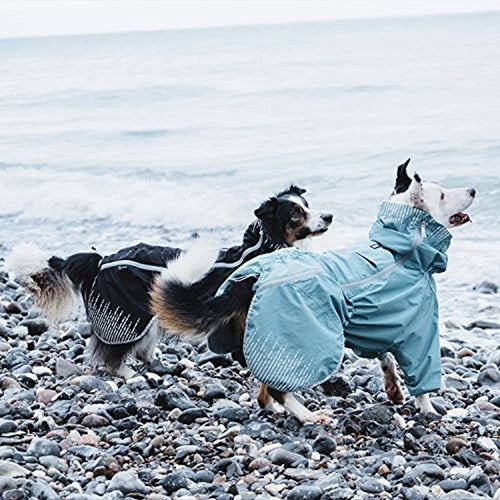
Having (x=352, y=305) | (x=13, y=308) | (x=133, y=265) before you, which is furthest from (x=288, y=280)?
(x=13, y=308)

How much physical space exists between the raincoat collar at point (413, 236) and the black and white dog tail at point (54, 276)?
6.03 feet

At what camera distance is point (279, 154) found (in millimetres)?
19688

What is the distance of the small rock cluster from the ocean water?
11.4 ft

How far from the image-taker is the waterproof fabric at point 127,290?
19.6 feet

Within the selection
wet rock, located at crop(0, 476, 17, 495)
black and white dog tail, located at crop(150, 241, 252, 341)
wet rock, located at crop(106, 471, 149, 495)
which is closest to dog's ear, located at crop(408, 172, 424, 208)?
black and white dog tail, located at crop(150, 241, 252, 341)

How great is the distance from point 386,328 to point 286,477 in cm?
120

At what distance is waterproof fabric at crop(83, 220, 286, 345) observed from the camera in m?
5.97

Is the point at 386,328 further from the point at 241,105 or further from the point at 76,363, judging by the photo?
the point at 241,105

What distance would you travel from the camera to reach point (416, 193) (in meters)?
5.68

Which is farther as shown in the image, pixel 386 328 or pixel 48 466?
pixel 386 328

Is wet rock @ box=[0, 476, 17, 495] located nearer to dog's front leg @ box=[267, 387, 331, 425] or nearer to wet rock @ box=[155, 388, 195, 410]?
wet rock @ box=[155, 388, 195, 410]

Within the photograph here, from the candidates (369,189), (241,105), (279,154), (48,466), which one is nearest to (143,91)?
(241,105)

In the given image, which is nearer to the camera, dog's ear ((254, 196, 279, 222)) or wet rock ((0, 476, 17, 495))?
wet rock ((0, 476, 17, 495))

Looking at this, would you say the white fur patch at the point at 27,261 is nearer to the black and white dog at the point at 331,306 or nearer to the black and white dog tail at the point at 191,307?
the black and white dog at the point at 331,306
